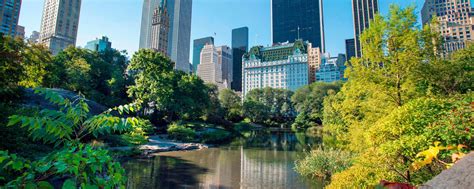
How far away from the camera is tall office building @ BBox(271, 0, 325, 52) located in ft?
598

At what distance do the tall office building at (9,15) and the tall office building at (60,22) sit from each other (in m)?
26.2

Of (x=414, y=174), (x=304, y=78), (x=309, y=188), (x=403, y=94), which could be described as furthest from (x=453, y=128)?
(x=304, y=78)

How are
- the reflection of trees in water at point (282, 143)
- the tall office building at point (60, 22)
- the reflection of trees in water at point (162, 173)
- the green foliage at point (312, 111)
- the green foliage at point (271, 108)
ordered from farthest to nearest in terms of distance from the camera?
the tall office building at point (60, 22) < the green foliage at point (271, 108) < the green foliage at point (312, 111) < the reflection of trees in water at point (282, 143) < the reflection of trees in water at point (162, 173)

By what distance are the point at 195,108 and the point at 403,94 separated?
2650cm

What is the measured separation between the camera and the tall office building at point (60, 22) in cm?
9644

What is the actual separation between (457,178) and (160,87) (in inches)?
1033

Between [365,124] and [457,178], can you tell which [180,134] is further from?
[457,178]

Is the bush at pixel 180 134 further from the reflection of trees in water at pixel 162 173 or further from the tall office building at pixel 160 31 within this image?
the tall office building at pixel 160 31

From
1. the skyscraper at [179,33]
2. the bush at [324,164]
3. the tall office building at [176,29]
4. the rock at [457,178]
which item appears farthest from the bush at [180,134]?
the tall office building at [176,29]

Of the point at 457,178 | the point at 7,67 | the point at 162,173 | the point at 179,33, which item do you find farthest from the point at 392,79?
the point at 179,33

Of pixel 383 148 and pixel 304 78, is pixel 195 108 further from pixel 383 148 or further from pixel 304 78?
pixel 304 78

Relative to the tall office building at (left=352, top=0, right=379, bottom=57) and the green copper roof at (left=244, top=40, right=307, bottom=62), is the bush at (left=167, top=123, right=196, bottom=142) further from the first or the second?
the tall office building at (left=352, top=0, right=379, bottom=57)

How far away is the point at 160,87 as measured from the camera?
26406 millimetres

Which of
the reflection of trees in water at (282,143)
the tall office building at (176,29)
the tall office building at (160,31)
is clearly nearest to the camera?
the reflection of trees in water at (282,143)
